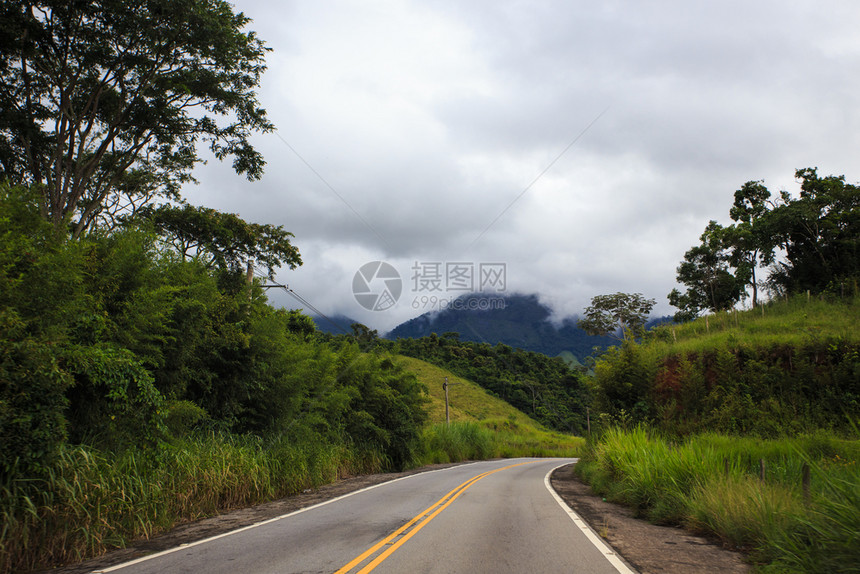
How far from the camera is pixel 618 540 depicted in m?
7.16

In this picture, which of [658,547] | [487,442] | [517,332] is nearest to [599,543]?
[658,547]

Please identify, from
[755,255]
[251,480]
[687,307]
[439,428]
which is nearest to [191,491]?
[251,480]

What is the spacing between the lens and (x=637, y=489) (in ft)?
34.7

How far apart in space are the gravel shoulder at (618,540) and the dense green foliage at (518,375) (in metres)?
62.0

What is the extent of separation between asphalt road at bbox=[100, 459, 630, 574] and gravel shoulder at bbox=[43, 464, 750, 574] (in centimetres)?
34

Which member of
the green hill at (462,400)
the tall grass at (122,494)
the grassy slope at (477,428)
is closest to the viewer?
the tall grass at (122,494)

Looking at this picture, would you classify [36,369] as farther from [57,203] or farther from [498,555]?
[57,203]

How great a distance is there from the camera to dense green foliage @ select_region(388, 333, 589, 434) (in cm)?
7338

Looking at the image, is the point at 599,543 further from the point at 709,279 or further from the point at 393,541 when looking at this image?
the point at 709,279

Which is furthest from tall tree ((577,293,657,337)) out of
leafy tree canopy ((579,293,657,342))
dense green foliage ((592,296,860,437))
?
dense green foliage ((592,296,860,437))

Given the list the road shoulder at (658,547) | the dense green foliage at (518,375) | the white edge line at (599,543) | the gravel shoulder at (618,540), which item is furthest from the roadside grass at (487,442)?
the road shoulder at (658,547)

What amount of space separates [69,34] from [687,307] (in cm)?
4860

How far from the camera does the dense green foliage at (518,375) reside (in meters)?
73.4

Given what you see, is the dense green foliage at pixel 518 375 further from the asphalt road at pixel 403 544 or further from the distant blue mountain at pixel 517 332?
the asphalt road at pixel 403 544
